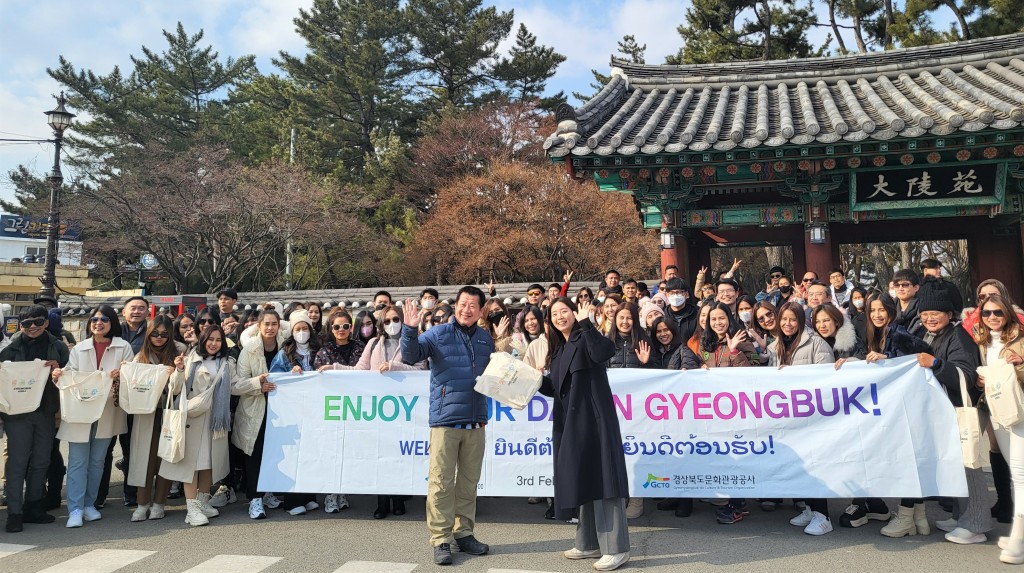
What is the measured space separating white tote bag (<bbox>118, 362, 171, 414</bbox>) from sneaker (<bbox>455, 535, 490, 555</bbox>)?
10.1ft

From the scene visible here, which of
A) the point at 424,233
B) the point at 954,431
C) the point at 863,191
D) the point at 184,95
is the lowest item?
the point at 954,431

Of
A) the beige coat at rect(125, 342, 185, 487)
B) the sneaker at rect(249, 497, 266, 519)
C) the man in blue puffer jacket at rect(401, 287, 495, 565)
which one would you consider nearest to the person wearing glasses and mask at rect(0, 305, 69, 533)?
the beige coat at rect(125, 342, 185, 487)

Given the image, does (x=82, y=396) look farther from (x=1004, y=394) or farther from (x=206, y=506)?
(x=1004, y=394)

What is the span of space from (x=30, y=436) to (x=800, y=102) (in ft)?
33.9

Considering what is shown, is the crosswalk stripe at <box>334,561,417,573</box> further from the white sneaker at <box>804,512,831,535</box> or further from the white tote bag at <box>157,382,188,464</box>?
the white sneaker at <box>804,512,831,535</box>

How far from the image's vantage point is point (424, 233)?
23.3 meters

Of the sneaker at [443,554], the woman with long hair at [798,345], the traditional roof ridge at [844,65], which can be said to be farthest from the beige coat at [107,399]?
the traditional roof ridge at [844,65]

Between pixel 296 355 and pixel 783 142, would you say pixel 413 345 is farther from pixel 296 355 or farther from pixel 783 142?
pixel 783 142

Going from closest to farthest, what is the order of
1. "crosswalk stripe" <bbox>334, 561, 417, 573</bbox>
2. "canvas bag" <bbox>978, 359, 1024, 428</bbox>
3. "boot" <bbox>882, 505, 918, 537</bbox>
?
1. "canvas bag" <bbox>978, 359, 1024, 428</bbox>
2. "crosswalk stripe" <bbox>334, 561, 417, 573</bbox>
3. "boot" <bbox>882, 505, 918, 537</bbox>

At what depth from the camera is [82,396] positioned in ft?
18.0

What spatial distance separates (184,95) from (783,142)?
35073 mm

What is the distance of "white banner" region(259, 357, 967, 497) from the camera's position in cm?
482

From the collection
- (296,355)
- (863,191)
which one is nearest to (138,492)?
(296,355)

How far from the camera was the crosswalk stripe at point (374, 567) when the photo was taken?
166 inches
